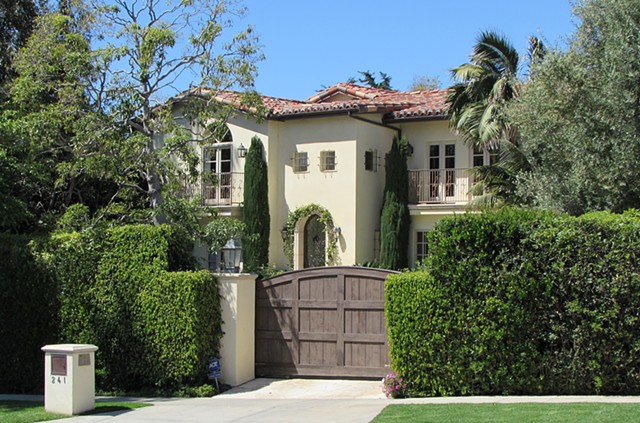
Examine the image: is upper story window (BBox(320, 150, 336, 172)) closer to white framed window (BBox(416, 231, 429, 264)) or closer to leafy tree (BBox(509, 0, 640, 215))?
white framed window (BBox(416, 231, 429, 264))

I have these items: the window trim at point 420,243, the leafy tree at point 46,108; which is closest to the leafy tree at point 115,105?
the leafy tree at point 46,108

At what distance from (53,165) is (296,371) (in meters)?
9.09

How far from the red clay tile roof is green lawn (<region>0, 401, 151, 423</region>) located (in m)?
10.6

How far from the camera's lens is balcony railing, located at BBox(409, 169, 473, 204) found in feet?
81.6

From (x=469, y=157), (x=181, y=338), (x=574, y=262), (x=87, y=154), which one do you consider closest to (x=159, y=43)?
(x=87, y=154)

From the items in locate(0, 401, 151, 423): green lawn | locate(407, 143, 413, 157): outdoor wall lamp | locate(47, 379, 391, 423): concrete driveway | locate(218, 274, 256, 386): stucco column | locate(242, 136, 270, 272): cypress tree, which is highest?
locate(407, 143, 413, 157): outdoor wall lamp

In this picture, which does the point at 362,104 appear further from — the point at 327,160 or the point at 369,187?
the point at 369,187

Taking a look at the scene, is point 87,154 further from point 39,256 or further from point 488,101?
point 488,101

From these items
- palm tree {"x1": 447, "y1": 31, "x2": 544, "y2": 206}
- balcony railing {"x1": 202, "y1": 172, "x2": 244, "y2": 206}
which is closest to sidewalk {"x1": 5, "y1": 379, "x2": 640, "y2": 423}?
palm tree {"x1": 447, "y1": 31, "x2": 544, "y2": 206}

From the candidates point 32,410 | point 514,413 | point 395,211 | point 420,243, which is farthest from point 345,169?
point 514,413

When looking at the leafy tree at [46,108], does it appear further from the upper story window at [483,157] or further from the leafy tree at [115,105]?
the upper story window at [483,157]

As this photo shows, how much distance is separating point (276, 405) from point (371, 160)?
45.0 ft

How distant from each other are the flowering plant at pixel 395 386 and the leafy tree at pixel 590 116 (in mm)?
5156

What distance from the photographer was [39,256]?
50.2 feet
